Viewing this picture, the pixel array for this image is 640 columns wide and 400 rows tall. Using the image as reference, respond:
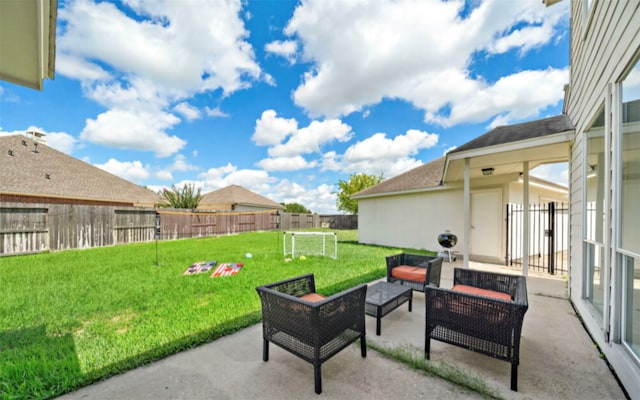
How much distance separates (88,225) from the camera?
417 inches

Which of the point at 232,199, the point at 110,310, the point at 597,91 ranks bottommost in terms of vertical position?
the point at 110,310

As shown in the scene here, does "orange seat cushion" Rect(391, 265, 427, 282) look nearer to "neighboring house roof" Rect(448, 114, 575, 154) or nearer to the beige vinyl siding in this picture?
the beige vinyl siding

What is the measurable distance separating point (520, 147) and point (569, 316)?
3164 millimetres

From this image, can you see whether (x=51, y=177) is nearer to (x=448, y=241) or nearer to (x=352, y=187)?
(x=448, y=241)

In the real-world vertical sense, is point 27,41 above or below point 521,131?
below

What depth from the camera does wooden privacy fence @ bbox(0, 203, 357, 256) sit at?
8.65 meters

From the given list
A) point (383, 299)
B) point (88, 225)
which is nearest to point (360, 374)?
point (383, 299)

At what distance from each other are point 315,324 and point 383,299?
1608mm

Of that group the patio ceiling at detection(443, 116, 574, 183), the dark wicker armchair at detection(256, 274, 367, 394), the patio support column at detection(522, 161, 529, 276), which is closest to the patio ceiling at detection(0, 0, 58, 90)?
the dark wicker armchair at detection(256, 274, 367, 394)

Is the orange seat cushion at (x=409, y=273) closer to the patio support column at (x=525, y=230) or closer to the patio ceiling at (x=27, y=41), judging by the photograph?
the patio support column at (x=525, y=230)

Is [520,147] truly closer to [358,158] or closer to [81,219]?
[81,219]

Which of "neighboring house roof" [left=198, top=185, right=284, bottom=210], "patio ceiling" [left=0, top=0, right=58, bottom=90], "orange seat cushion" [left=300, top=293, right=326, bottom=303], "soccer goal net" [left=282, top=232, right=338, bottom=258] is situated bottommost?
"soccer goal net" [left=282, top=232, right=338, bottom=258]

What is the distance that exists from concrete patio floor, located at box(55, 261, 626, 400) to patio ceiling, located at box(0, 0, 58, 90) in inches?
118

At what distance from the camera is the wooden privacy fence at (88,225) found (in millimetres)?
8648
